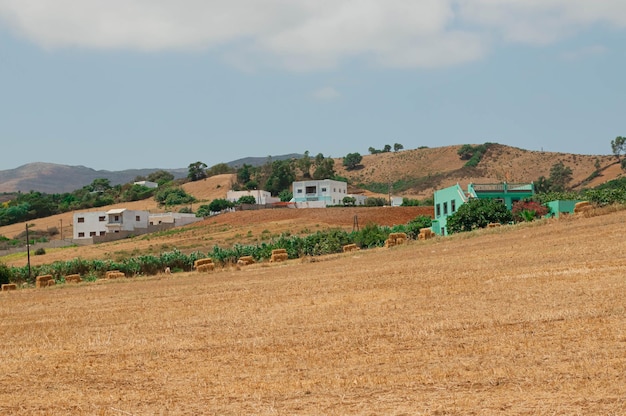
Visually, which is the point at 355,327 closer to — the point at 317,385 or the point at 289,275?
the point at 317,385

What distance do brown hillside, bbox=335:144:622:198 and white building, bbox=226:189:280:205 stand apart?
30531mm

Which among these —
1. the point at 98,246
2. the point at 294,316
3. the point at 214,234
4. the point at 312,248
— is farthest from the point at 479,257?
the point at 98,246

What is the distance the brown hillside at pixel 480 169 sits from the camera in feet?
538

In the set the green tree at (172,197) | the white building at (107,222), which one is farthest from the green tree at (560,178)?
the white building at (107,222)

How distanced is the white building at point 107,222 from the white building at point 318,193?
1067 inches

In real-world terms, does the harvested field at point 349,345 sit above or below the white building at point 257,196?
below

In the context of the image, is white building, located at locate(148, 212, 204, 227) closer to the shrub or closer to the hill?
the hill

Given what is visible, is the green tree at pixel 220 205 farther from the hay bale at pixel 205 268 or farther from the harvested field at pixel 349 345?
the harvested field at pixel 349 345

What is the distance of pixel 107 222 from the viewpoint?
128 m

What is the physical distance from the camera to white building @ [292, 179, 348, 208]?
5487 inches

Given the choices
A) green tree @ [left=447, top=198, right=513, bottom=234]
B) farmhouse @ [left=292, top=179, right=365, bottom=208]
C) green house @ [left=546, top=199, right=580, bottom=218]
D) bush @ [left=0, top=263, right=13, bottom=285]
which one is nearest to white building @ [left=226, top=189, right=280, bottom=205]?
farmhouse @ [left=292, top=179, right=365, bottom=208]

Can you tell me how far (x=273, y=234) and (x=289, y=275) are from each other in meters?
58.3

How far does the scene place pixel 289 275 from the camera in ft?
121

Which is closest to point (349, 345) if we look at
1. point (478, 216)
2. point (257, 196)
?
point (478, 216)
